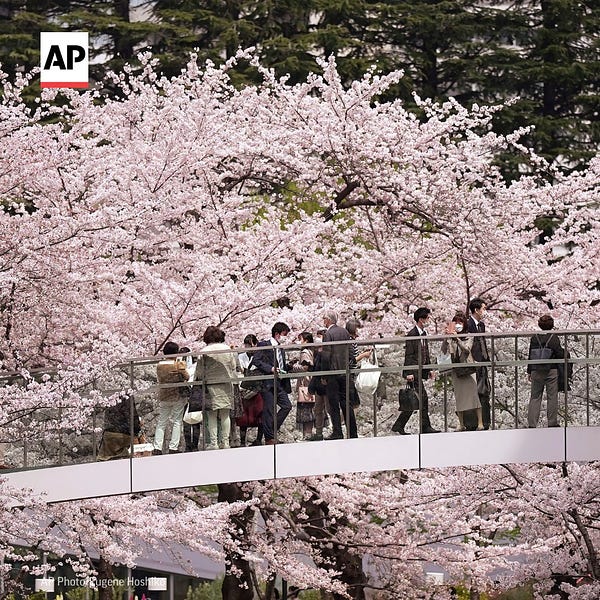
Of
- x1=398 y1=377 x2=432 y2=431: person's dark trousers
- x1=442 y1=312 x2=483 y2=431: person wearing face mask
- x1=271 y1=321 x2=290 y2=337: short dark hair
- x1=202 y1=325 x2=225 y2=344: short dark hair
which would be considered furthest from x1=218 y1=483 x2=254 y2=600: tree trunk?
x1=202 y1=325 x2=225 y2=344: short dark hair

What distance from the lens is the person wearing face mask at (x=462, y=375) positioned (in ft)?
53.6

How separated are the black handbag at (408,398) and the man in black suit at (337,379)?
56cm

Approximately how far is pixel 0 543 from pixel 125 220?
3.91 m

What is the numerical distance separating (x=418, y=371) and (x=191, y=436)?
8.39 ft

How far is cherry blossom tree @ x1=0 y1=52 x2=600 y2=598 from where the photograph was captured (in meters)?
16.9

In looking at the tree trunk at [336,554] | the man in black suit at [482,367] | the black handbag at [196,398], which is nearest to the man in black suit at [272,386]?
the black handbag at [196,398]

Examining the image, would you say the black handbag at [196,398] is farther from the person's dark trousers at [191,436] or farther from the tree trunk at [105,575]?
the tree trunk at [105,575]

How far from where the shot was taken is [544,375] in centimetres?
1669

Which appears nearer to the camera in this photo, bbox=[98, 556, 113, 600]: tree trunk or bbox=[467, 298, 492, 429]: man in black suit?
bbox=[467, 298, 492, 429]: man in black suit

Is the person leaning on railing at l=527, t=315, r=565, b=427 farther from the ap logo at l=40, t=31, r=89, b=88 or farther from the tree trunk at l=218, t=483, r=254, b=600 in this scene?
the ap logo at l=40, t=31, r=89, b=88

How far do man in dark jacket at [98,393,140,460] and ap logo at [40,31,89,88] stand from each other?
15.9 meters

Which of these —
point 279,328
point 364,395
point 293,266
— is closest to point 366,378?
point 364,395

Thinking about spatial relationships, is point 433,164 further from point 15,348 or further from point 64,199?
point 15,348

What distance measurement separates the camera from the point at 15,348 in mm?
17453
